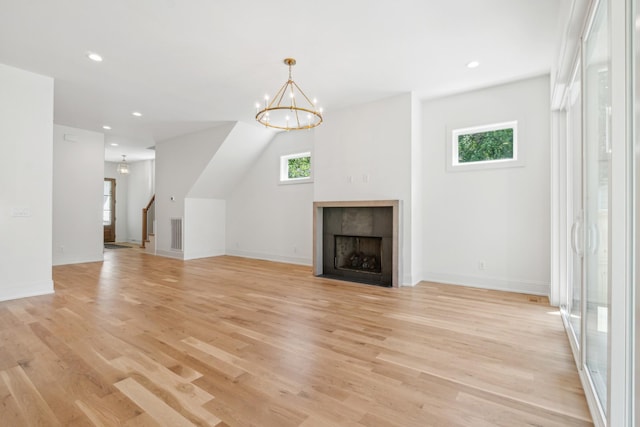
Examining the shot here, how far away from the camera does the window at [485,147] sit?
4324 mm

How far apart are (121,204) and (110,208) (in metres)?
0.37

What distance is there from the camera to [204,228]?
7.61 m

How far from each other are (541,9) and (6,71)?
236 inches

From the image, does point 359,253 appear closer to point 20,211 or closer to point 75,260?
point 20,211

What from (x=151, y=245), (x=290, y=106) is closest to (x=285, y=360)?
(x=290, y=106)

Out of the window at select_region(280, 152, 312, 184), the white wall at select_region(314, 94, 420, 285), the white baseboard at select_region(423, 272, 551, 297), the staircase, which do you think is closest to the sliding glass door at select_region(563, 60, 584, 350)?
the white baseboard at select_region(423, 272, 551, 297)

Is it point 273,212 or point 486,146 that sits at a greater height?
point 486,146

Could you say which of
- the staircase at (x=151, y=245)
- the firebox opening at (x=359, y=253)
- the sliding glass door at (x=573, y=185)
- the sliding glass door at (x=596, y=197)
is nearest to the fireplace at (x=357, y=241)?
the firebox opening at (x=359, y=253)

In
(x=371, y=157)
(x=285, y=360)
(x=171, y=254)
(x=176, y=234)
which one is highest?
(x=371, y=157)

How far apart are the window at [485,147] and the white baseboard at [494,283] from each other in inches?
63.7

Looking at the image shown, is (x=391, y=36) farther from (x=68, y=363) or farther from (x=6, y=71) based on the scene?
(x=6, y=71)

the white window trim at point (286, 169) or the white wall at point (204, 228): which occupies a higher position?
the white window trim at point (286, 169)

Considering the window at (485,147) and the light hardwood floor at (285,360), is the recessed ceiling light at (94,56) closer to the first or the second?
the light hardwood floor at (285,360)

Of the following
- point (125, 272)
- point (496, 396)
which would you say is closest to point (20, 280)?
point (125, 272)
